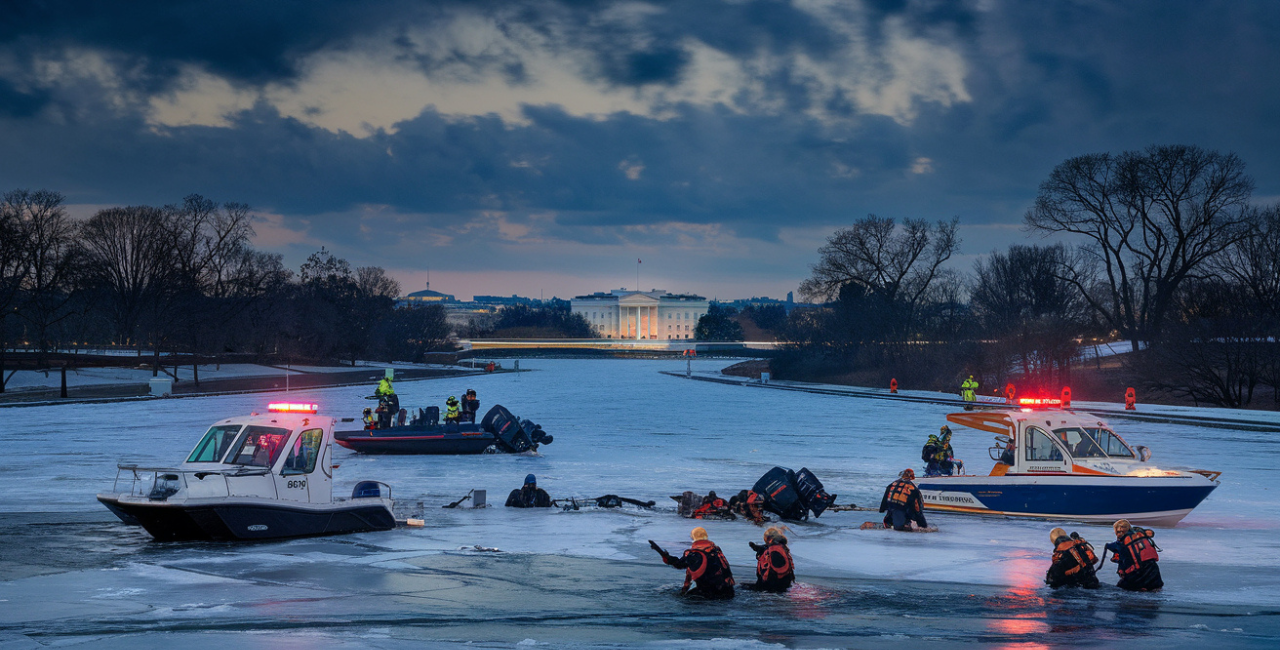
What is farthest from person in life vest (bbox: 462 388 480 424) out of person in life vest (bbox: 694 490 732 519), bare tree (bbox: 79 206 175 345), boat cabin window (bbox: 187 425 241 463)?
bare tree (bbox: 79 206 175 345)

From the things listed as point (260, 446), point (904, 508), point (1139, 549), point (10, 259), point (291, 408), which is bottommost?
point (904, 508)

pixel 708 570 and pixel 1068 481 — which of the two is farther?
pixel 1068 481

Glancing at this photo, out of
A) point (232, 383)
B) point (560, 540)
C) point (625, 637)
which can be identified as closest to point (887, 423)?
point (560, 540)

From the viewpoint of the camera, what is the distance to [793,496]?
17984 mm

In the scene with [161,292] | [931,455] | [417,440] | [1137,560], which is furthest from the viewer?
[161,292]

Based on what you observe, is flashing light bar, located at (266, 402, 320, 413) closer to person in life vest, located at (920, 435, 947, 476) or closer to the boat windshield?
person in life vest, located at (920, 435, 947, 476)

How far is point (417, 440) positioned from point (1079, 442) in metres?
18.5

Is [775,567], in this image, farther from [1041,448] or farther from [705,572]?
[1041,448]

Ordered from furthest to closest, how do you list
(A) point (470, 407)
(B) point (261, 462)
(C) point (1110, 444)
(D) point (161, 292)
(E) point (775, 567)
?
(D) point (161, 292)
(A) point (470, 407)
(C) point (1110, 444)
(B) point (261, 462)
(E) point (775, 567)

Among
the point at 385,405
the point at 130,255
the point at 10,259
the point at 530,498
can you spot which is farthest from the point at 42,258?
the point at 530,498

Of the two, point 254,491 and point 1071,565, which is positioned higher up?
point 254,491

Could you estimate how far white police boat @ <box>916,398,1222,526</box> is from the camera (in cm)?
1755

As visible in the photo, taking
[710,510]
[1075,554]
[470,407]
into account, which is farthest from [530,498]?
[470,407]

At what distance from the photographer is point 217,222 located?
91.9m
